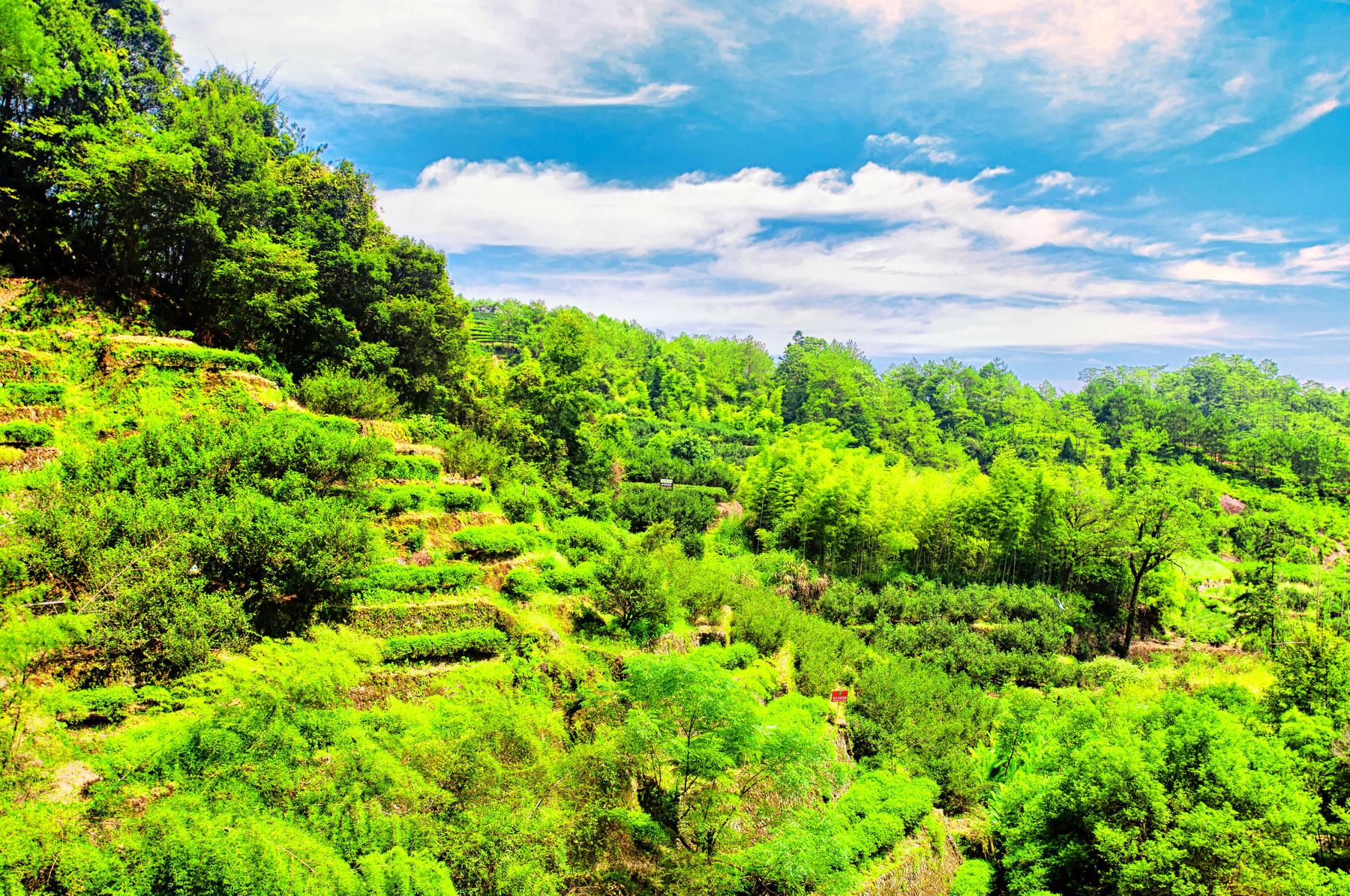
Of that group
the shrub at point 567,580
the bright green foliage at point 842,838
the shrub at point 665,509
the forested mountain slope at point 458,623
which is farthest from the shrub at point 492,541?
the shrub at point 665,509

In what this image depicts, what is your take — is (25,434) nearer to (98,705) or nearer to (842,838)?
(98,705)

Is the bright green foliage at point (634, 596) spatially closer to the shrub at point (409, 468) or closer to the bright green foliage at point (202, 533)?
the bright green foliage at point (202, 533)

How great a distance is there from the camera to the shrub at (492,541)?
46.9ft

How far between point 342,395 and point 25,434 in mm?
7384

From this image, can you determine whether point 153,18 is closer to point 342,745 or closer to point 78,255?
point 78,255

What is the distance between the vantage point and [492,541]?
1450 cm

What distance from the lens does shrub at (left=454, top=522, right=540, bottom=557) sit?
1430 centimetres

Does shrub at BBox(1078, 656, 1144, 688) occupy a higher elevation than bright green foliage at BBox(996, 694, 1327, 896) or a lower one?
lower

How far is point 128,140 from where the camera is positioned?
16.3m

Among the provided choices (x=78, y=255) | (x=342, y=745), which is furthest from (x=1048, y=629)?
(x=78, y=255)

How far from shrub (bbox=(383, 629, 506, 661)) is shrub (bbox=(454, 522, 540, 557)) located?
9.04 feet

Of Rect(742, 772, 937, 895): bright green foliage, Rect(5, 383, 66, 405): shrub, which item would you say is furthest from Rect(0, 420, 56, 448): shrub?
Rect(742, 772, 937, 895): bright green foliage

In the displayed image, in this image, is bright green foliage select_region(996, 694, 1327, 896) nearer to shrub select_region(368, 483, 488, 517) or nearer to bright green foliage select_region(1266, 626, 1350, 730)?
bright green foliage select_region(1266, 626, 1350, 730)

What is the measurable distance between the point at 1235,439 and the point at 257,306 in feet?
226
